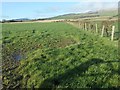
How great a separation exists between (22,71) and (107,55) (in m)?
5.80

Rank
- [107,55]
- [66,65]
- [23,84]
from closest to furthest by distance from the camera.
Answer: [23,84] < [66,65] < [107,55]

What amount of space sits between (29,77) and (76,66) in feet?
8.73

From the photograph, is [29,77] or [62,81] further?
[29,77]

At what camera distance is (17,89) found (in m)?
12.8

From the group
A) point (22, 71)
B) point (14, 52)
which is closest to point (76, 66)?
point (22, 71)

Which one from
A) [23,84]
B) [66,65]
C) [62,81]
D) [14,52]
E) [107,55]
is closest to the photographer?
[62,81]

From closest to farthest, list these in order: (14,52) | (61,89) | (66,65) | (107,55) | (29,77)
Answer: (61,89), (29,77), (66,65), (107,55), (14,52)

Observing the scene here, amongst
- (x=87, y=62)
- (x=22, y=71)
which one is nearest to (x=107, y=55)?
(x=87, y=62)

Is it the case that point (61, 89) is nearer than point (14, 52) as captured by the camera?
Yes

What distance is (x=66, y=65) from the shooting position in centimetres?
1562

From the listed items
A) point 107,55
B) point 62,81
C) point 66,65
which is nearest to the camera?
point 62,81

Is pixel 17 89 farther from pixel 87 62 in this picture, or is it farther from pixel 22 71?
pixel 87 62

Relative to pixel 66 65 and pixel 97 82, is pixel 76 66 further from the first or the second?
pixel 97 82

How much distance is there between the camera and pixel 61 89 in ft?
38.3
